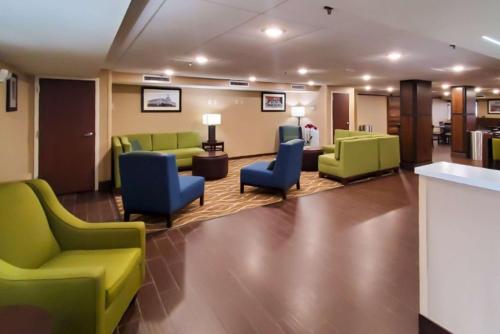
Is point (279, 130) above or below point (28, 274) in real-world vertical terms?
above

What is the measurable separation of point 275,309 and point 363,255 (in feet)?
3.96

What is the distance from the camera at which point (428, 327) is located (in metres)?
1.78

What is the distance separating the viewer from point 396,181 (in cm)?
605

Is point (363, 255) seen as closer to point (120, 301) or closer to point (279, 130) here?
point (120, 301)

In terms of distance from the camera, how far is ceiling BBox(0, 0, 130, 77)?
1.80 meters

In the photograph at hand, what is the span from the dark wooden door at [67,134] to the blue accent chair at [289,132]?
18.4 feet

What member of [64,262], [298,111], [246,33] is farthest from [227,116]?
[64,262]

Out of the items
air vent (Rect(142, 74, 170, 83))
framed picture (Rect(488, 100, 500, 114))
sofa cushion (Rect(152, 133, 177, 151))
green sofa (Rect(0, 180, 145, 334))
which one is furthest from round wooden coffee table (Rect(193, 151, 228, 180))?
framed picture (Rect(488, 100, 500, 114))

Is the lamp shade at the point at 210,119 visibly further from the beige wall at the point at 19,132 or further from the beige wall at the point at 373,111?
the beige wall at the point at 373,111

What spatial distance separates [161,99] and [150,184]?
4.63 meters

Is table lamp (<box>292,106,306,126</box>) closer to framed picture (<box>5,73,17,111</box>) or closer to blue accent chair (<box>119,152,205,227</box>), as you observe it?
blue accent chair (<box>119,152,205,227</box>)

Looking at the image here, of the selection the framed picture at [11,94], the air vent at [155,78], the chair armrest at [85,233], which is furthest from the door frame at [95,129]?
the chair armrest at [85,233]

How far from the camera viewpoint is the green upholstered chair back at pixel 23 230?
1.70 meters

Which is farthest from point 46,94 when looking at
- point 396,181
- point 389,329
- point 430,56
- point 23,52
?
point 396,181
